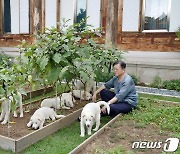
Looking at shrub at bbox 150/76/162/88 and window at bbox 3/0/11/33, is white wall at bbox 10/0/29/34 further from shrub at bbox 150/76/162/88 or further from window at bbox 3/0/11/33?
shrub at bbox 150/76/162/88

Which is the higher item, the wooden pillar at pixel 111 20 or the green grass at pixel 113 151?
the wooden pillar at pixel 111 20

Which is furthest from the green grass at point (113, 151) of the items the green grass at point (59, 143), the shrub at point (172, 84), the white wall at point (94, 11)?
the white wall at point (94, 11)

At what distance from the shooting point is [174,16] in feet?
27.8

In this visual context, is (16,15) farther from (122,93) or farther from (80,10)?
(122,93)

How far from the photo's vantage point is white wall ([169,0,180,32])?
8.38 metres

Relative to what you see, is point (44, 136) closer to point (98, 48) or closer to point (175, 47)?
point (98, 48)

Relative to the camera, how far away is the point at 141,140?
11.3 ft

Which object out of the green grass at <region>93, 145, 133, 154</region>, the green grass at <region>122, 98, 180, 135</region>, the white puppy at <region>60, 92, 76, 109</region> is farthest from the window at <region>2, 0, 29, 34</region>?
the green grass at <region>93, 145, 133, 154</region>

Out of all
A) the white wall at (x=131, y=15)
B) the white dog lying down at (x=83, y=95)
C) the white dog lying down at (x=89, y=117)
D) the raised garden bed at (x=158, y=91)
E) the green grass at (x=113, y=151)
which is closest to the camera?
the green grass at (x=113, y=151)

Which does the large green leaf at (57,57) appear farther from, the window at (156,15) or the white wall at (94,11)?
the white wall at (94,11)

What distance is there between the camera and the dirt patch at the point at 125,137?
124 inches

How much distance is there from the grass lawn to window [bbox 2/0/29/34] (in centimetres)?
776

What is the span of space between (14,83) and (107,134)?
1419 millimetres

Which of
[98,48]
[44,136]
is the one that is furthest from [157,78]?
[44,136]
